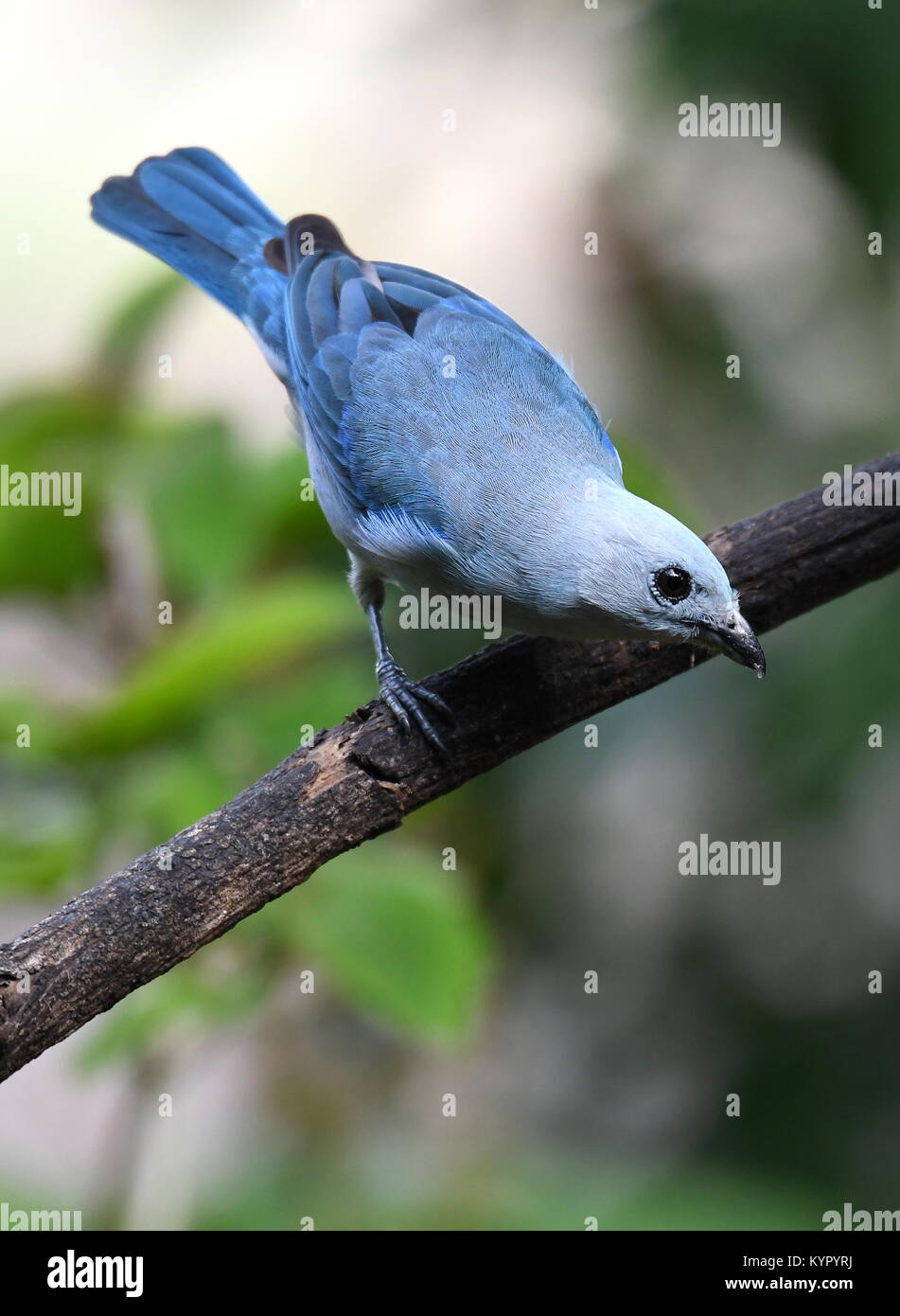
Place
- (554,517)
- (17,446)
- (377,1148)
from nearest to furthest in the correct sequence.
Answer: (554,517) → (17,446) → (377,1148)

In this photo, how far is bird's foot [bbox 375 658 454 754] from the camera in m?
2.66

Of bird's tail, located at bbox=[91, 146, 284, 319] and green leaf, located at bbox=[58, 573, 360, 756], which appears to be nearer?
green leaf, located at bbox=[58, 573, 360, 756]

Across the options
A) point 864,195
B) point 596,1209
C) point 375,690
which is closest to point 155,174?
point 375,690

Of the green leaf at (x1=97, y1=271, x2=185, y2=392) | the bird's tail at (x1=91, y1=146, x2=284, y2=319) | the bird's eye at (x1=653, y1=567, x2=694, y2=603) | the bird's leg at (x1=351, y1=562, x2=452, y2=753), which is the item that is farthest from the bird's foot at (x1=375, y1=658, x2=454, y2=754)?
the bird's tail at (x1=91, y1=146, x2=284, y2=319)

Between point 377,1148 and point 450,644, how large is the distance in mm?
1602

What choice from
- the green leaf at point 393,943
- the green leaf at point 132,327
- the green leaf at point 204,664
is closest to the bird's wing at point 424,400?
the green leaf at point 204,664

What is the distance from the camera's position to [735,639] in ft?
8.30

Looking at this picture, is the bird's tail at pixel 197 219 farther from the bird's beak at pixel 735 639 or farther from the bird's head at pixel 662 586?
the bird's beak at pixel 735 639

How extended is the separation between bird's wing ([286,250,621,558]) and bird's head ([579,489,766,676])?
26cm

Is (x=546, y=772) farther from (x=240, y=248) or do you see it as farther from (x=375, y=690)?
(x=240, y=248)

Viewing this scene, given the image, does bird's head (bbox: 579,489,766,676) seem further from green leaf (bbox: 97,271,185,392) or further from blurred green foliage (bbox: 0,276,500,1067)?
green leaf (bbox: 97,271,185,392)

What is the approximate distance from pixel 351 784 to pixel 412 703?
0.77 ft

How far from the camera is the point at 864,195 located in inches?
176

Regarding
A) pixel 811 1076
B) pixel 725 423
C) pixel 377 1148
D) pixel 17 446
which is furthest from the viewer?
pixel 725 423
